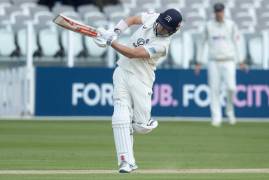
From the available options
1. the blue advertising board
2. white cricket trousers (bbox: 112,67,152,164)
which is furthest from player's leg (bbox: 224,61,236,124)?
white cricket trousers (bbox: 112,67,152,164)

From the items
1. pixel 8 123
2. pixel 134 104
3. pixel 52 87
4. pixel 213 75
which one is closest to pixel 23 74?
pixel 52 87

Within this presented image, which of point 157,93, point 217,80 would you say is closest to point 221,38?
point 217,80

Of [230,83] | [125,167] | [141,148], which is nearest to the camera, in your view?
[125,167]

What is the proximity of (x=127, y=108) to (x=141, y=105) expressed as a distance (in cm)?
16

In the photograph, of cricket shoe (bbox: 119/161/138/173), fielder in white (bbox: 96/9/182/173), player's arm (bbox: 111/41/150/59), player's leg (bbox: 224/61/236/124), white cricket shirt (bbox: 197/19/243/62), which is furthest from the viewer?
player's leg (bbox: 224/61/236/124)

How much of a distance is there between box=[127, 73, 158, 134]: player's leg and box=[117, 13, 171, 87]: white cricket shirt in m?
0.08

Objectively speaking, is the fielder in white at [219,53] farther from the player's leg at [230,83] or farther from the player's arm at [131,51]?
the player's arm at [131,51]

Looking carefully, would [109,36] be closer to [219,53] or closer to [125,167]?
[125,167]

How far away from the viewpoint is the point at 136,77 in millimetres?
12188

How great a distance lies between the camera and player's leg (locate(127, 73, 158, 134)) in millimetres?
12164

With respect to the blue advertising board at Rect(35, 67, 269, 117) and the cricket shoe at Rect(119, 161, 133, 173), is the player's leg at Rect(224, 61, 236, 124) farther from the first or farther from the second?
the cricket shoe at Rect(119, 161, 133, 173)

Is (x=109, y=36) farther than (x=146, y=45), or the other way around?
(x=146, y=45)

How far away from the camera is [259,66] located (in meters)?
24.6

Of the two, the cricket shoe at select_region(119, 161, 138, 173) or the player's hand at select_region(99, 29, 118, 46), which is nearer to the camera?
the player's hand at select_region(99, 29, 118, 46)
